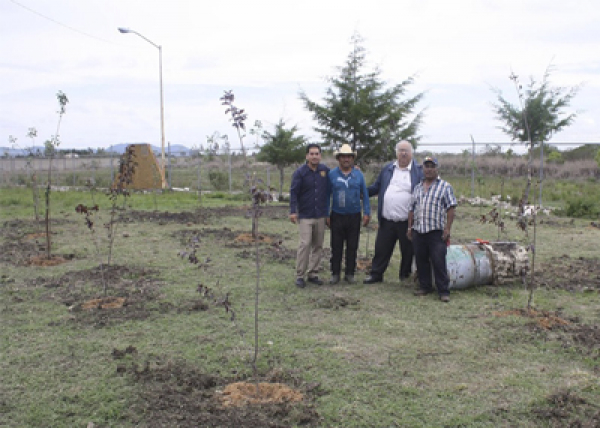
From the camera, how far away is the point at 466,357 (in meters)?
5.11

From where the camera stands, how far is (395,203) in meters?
7.84

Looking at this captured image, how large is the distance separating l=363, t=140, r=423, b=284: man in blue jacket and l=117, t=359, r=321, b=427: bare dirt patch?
375cm

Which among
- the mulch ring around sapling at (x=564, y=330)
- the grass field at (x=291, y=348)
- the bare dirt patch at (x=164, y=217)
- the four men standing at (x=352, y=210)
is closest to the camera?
the grass field at (x=291, y=348)

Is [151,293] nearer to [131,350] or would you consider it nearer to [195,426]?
[131,350]

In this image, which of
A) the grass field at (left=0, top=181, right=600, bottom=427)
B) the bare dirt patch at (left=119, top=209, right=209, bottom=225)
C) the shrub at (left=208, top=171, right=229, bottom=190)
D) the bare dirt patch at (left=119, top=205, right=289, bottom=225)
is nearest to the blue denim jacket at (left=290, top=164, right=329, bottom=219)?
the grass field at (left=0, top=181, right=600, bottom=427)

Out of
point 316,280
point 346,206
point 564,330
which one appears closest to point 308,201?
point 346,206

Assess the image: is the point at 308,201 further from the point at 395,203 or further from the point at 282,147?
the point at 282,147

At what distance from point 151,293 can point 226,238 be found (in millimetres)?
4693

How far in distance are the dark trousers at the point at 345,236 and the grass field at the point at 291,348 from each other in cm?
37

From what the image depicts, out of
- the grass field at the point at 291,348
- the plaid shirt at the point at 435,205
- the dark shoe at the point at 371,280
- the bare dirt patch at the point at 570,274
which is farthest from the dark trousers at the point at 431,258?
the bare dirt patch at the point at 570,274

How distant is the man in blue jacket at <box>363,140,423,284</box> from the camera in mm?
7762

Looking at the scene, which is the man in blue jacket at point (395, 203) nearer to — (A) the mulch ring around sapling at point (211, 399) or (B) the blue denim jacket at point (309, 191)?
(B) the blue denim jacket at point (309, 191)

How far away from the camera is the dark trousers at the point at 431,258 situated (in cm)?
715

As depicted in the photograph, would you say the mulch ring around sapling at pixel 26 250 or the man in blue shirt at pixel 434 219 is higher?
the man in blue shirt at pixel 434 219
